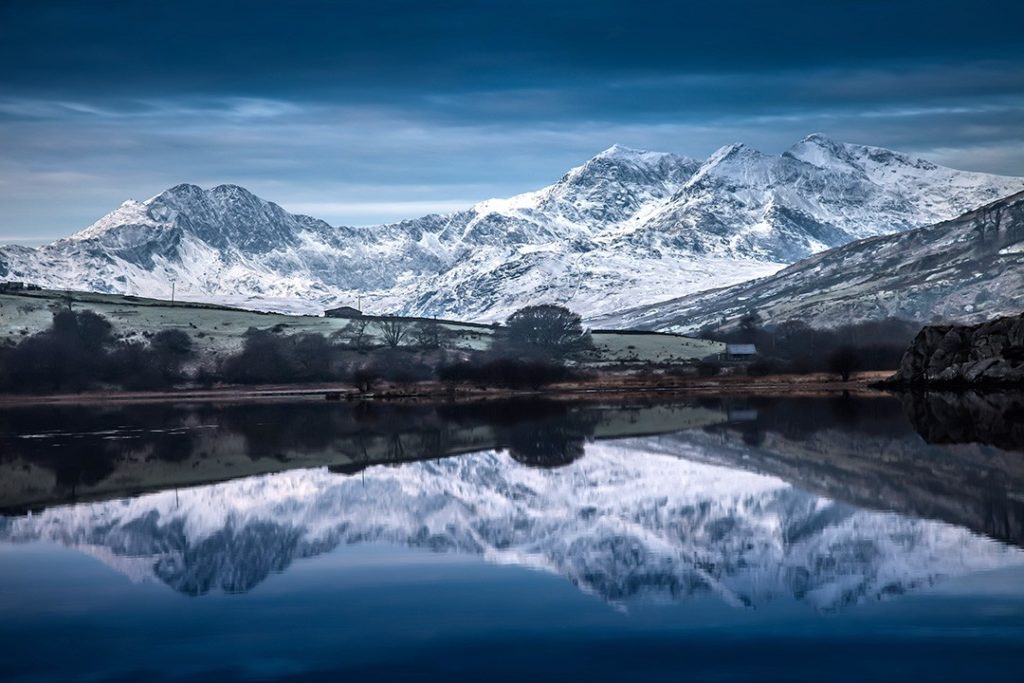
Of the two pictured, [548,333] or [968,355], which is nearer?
[968,355]

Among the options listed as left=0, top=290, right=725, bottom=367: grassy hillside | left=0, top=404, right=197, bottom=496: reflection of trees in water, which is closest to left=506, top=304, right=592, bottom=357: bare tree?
left=0, top=290, right=725, bottom=367: grassy hillside

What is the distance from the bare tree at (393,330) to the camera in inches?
6905

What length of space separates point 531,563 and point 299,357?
135 meters

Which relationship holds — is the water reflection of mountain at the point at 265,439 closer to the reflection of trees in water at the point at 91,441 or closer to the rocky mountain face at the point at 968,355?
the reflection of trees in water at the point at 91,441

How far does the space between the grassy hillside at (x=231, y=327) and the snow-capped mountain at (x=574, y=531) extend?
127m

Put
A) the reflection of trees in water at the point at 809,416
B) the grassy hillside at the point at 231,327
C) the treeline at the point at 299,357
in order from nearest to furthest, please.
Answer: the reflection of trees in water at the point at 809,416
the treeline at the point at 299,357
the grassy hillside at the point at 231,327

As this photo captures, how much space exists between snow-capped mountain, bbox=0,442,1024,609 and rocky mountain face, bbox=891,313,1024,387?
52.3 metres

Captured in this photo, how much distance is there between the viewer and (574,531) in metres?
25.6

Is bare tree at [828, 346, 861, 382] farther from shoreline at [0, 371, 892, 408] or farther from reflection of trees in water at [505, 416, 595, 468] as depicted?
reflection of trees in water at [505, 416, 595, 468]

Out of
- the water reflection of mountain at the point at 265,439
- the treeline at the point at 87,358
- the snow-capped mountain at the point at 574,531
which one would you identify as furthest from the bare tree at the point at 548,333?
the snow-capped mountain at the point at 574,531

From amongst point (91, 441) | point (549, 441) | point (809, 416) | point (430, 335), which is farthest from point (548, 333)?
point (549, 441)

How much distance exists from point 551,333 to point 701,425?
11947cm

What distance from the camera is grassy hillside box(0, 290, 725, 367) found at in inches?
6496

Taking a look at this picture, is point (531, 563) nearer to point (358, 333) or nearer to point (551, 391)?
point (551, 391)
